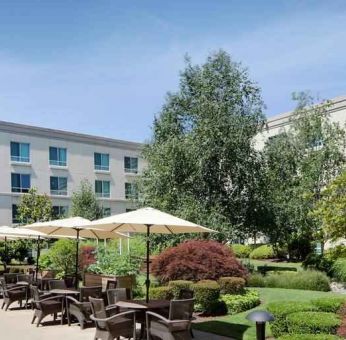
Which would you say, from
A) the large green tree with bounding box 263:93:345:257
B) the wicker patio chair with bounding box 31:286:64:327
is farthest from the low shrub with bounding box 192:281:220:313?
the large green tree with bounding box 263:93:345:257

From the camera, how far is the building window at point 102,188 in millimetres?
53344

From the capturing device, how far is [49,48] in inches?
623

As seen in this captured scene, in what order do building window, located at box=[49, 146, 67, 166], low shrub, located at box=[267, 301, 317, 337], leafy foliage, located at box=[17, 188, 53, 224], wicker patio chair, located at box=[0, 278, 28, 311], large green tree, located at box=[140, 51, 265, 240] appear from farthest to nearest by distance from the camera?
building window, located at box=[49, 146, 67, 166]
leafy foliage, located at box=[17, 188, 53, 224]
large green tree, located at box=[140, 51, 265, 240]
wicker patio chair, located at box=[0, 278, 28, 311]
low shrub, located at box=[267, 301, 317, 337]

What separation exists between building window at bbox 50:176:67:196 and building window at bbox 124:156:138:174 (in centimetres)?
775

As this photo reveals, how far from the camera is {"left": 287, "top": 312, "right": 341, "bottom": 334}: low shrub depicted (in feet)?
30.6

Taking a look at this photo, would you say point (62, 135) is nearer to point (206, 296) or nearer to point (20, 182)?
point (20, 182)

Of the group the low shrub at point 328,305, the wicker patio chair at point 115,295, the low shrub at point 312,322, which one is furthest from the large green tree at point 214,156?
the low shrub at point 312,322

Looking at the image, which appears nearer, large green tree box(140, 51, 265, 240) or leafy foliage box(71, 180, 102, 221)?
large green tree box(140, 51, 265, 240)

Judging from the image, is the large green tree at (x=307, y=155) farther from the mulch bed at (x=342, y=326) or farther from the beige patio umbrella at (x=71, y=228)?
the mulch bed at (x=342, y=326)

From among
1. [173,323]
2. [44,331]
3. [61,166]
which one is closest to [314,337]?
[173,323]

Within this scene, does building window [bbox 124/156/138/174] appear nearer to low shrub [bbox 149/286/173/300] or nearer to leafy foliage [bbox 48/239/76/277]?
leafy foliage [bbox 48/239/76/277]

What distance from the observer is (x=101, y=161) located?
54.1 m

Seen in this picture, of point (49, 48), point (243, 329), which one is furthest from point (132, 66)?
point (243, 329)

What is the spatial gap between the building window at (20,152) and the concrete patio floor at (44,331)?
35565 mm
